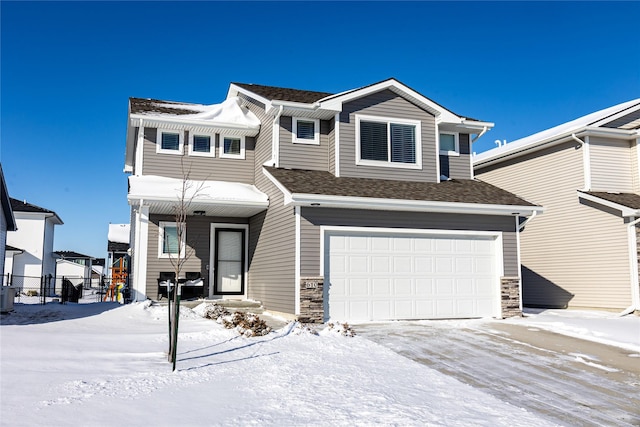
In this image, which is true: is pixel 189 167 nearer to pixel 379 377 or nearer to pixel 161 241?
pixel 161 241

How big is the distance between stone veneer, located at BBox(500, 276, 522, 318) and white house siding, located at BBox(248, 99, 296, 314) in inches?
216

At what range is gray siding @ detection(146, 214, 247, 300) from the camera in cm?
1584

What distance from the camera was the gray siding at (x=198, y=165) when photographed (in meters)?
16.6

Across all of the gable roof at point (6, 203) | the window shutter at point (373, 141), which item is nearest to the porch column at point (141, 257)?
the gable roof at point (6, 203)

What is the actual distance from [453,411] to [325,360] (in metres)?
2.82

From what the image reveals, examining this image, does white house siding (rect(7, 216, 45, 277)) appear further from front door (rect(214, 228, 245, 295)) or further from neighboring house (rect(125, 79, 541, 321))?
front door (rect(214, 228, 245, 295))

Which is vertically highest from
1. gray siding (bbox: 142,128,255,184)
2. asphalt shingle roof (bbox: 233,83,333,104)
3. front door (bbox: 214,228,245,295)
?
asphalt shingle roof (bbox: 233,83,333,104)

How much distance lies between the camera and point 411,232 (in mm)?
13852

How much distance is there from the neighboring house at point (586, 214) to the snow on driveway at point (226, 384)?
32.4ft

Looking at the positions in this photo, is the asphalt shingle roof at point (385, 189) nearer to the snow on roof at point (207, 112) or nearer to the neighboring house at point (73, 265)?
the snow on roof at point (207, 112)

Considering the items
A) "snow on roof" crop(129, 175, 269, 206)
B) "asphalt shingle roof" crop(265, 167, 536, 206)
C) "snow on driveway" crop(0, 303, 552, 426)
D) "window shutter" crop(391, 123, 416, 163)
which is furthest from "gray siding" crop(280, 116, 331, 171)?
"snow on driveway" crop(0, 303, 552, 426)

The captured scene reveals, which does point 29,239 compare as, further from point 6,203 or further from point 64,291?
point 6,203

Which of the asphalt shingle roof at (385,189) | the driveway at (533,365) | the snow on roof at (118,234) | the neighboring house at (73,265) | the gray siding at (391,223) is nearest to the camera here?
the driveway at (533,365)

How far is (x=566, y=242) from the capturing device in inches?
706
